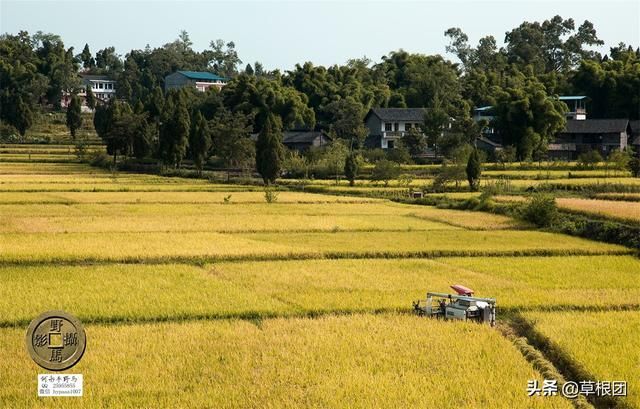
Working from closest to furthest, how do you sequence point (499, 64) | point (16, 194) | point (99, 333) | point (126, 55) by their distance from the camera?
point (99, 333), point (16, 194), point (499, 64), point (126, 55)

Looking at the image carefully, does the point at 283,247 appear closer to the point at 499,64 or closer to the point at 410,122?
the point at 410,122

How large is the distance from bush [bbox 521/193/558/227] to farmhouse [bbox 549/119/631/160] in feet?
115

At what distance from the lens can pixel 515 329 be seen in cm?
1305

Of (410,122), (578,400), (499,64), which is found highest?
(499,64)

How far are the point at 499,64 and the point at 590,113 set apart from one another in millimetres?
18162

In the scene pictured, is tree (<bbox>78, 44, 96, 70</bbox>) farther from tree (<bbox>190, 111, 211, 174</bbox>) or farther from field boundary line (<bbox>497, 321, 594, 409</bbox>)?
field boundary line (<bbox>497, 321, 594, 409</bbox>)

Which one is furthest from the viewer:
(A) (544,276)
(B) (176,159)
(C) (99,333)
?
(B) (176,159)

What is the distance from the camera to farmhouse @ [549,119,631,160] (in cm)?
6006

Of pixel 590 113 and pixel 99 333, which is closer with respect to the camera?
pixel 99 333

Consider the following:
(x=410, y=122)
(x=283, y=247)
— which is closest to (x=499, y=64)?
(x=410, y=122)

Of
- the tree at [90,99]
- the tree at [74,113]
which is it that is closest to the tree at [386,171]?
the tree at [74,113]

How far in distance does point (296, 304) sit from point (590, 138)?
52.4m

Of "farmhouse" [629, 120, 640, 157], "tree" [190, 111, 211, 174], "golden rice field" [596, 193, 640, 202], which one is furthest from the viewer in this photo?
"farmhouse" [629, 120, 640, 157]

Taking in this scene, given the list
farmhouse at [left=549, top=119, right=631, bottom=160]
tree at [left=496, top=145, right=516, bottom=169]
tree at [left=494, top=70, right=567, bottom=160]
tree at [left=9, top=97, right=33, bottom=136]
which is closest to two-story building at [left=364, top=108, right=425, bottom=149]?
tree at [left=494, top=70, right=567, bottom=160]
